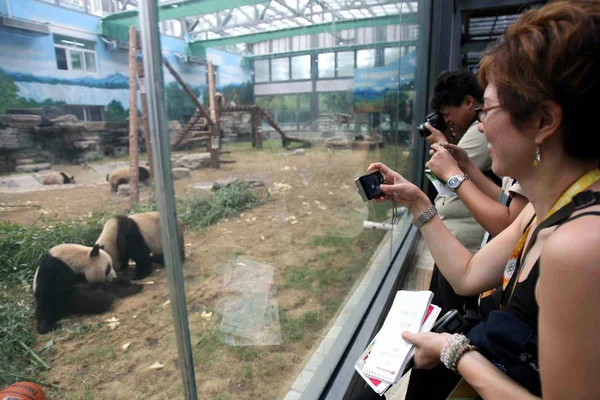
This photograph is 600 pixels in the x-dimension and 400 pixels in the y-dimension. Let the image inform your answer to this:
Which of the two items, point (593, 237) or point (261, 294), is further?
point (261, 294)

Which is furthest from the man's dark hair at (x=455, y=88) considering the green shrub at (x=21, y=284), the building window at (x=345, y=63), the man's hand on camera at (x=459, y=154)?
the green shrub at (x=21, y=284)

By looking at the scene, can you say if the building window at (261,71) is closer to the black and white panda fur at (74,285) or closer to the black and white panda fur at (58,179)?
the black and white panda fur at (58,179)

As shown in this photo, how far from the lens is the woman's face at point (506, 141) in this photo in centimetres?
66

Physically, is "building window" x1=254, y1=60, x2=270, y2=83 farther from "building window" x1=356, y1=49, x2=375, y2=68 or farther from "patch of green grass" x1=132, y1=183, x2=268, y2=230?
"building window" x1=356, y1=49, x2=375, y2=68

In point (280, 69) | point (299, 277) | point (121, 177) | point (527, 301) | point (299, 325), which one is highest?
point (280, 69)

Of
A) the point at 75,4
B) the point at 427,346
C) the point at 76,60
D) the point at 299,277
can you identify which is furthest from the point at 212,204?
the point at 427,346

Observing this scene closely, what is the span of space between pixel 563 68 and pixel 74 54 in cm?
117

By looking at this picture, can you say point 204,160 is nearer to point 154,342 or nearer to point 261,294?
point 261,294

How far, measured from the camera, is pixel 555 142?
24.6 inches

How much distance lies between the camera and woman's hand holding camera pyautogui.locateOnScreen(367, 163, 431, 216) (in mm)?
1057

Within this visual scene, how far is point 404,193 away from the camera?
1084 mm

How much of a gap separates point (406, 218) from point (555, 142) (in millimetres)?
2886

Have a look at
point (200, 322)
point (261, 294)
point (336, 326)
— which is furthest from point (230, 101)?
point (336, 326)

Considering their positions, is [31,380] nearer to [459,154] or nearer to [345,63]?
[459,154]
